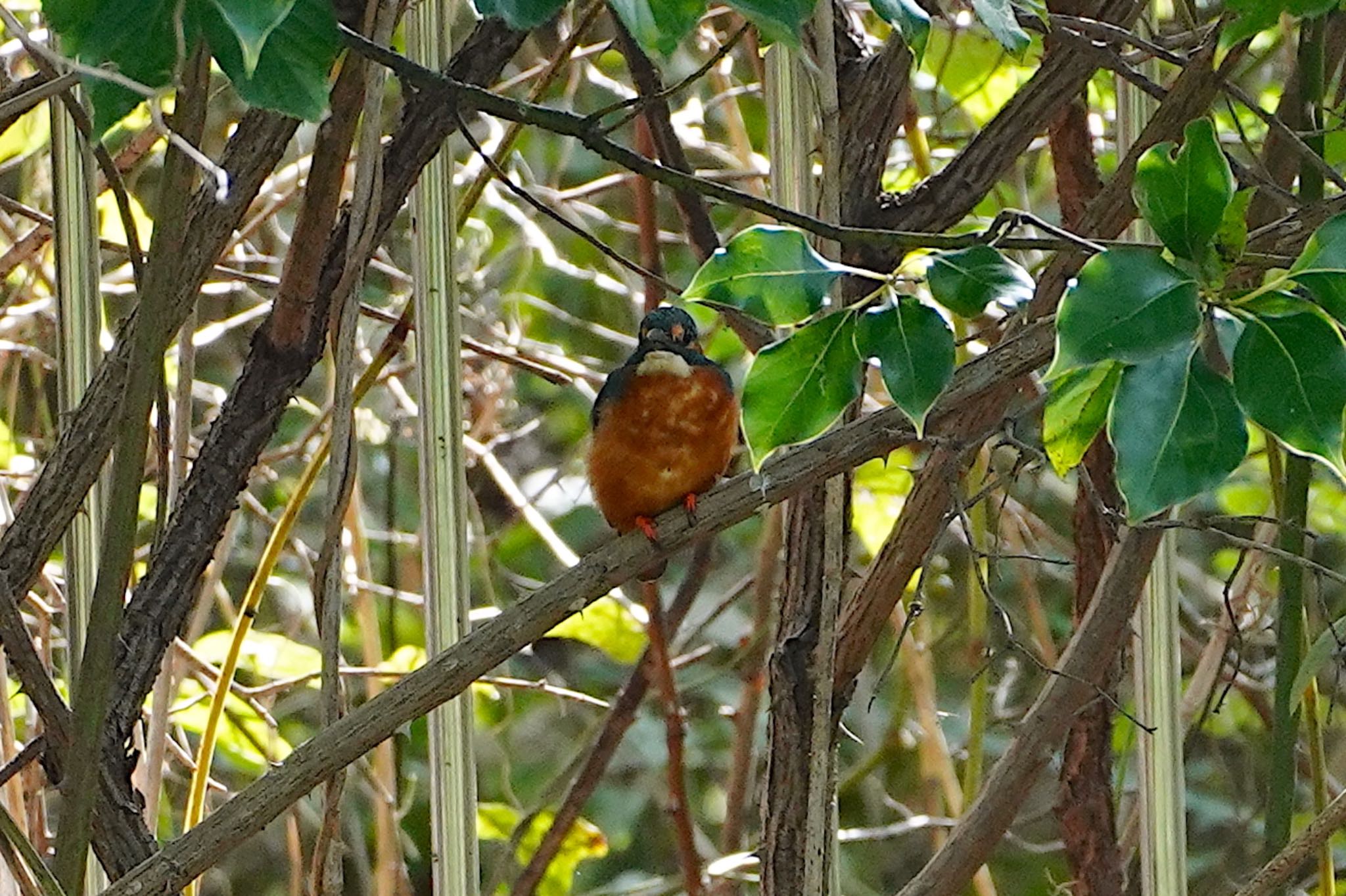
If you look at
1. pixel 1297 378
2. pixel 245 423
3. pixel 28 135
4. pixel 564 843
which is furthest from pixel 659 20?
pixel 564 843

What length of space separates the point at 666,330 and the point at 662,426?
120mm

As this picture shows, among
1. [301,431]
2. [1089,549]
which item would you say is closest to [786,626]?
[1089,549]

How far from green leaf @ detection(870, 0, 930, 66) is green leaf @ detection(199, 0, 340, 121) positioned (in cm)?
32

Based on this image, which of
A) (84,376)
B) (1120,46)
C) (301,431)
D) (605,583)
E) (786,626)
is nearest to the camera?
(605,583)

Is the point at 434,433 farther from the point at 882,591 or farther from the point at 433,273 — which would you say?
the point at 882,591

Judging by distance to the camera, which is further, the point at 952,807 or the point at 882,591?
the point at 952,807

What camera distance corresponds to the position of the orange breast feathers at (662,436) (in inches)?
76.4

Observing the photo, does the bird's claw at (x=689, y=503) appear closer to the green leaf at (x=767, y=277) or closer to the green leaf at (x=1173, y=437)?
the green leaf at (x=767, y=277)

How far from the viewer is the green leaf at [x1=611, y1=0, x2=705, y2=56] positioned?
0.77 metres

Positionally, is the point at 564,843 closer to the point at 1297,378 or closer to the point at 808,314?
the point at 808,314

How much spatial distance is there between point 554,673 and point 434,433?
257 centimetres

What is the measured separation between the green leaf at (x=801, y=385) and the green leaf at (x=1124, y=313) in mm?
181

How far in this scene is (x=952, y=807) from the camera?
221 centimetres

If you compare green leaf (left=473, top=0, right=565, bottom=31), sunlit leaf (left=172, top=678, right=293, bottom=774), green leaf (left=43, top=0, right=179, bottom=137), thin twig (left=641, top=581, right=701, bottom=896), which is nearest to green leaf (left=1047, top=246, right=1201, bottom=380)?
green leaf (left=473, top=0, right=565, bottom=31)
